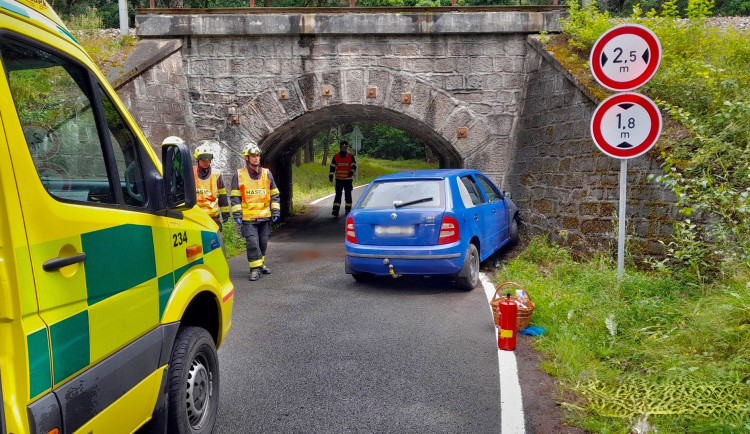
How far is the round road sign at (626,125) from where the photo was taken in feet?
16.8

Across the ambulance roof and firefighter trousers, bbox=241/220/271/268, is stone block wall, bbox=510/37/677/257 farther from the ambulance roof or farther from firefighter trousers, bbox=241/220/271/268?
the ambulance roof

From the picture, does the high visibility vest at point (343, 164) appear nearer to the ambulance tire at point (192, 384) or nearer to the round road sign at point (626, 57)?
the round road sign at point (626, 57)

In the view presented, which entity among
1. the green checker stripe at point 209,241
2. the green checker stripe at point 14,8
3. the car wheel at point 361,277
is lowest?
the car wheel at point 361,277

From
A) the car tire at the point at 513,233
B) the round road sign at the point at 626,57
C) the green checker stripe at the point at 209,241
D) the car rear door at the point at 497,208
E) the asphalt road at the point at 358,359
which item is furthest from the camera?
the car tire at the point at 513,233

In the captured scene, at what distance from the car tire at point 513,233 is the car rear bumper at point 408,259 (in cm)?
289

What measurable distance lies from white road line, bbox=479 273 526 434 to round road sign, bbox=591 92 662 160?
2.39 meters

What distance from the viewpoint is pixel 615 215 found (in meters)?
7.17

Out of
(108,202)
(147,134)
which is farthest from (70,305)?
(147,134)

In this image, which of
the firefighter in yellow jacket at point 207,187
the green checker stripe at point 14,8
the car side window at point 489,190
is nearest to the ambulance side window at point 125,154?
the green checker stripe at point 14,8

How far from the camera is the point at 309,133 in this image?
14867 mm

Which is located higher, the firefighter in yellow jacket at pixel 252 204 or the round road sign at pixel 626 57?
the round road sign at pixel 626 57

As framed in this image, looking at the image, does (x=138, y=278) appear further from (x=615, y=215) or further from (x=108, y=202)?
(x=615, y=215)

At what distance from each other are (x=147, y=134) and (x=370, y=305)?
6.68 m

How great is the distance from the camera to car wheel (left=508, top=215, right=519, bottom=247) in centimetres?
929
